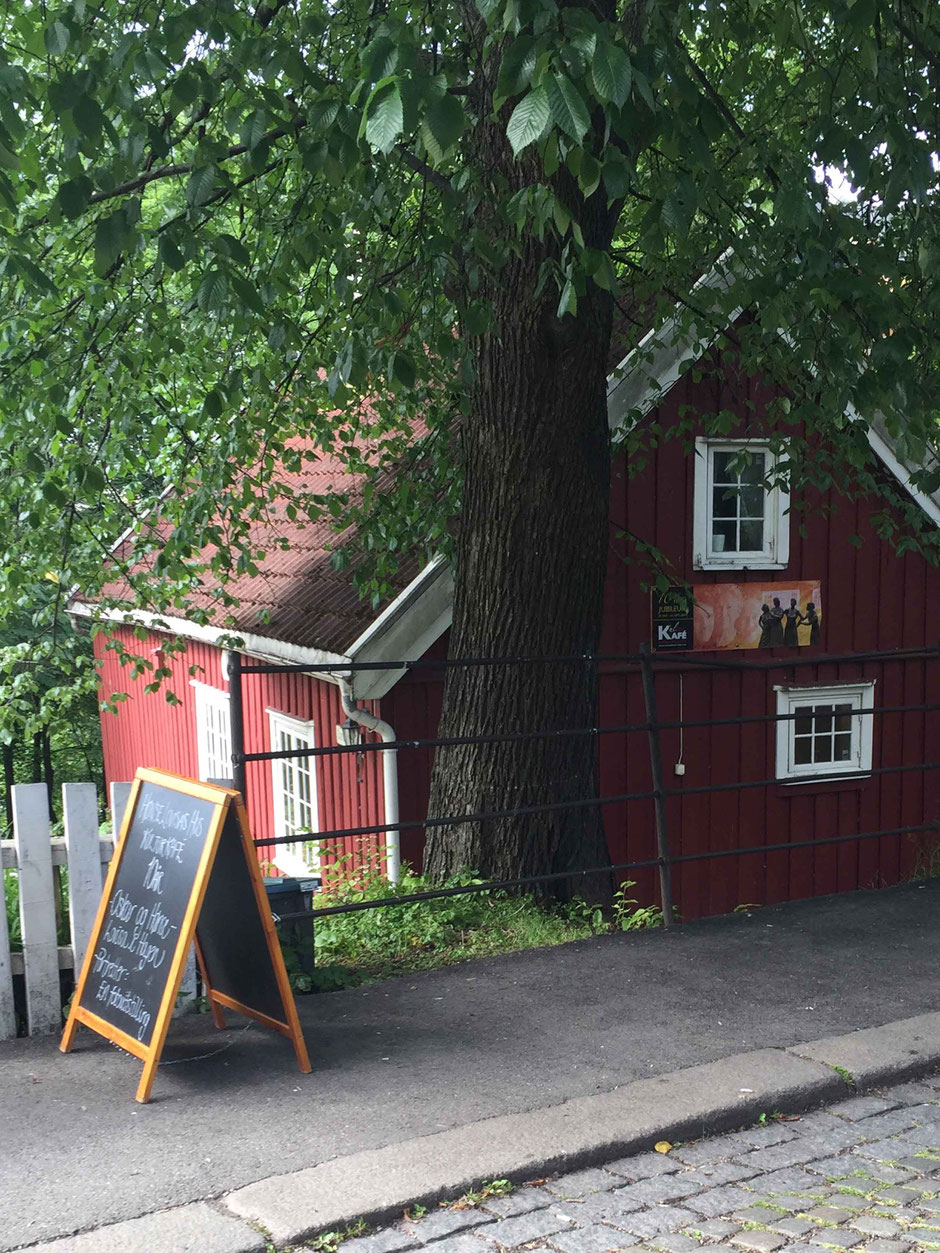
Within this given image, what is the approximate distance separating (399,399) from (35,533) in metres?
2.44

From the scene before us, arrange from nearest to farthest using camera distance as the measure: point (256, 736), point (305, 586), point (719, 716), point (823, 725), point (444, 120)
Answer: point (444, 120), point (305, 586), point (719, 716), point (823, 725), point (256, 736)

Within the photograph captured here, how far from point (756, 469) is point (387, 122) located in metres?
8.38

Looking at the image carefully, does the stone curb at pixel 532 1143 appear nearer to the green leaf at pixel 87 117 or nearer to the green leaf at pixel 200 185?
the green leaf at pixel 200 185

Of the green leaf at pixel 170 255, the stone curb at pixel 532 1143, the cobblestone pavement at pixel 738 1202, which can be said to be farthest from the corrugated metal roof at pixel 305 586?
the cobblestone pavement at pixel 738 1202

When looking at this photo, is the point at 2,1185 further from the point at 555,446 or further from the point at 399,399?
the point at 399,399

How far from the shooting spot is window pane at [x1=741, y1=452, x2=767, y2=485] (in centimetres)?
1147

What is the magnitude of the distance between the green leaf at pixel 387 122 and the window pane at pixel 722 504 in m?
7.87

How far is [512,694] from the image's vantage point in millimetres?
6805

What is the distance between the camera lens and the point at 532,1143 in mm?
4000

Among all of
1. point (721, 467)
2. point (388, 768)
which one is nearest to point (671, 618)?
point (721, 467)

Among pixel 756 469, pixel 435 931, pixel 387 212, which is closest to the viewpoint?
pixel 435 931

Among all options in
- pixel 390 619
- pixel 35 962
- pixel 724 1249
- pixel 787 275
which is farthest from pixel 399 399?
pixel 724 1249

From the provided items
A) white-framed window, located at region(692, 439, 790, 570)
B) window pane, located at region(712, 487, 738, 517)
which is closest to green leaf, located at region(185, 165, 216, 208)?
white-framed window, located at region(692, 439, 790, 570)

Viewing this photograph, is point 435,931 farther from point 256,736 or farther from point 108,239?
point 256,736
